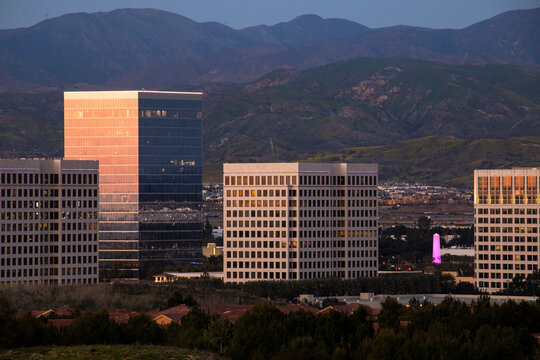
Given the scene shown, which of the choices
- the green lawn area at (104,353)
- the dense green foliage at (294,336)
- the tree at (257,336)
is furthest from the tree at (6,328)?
the tree at (257,336)

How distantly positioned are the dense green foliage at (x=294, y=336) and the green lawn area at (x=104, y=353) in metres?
12.3

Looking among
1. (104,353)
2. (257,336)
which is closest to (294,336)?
(257,336)

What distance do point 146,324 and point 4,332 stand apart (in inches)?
1086

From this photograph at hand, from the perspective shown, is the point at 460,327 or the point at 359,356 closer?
the point at 359,356

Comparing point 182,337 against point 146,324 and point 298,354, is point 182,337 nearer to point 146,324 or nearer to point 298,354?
point 146,324

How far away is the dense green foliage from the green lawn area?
40.4ft

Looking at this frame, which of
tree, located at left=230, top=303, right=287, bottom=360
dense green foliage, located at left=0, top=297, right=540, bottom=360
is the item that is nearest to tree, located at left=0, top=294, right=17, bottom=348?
dense green foliage, located at left=0, top=297, right=540, bottom=360

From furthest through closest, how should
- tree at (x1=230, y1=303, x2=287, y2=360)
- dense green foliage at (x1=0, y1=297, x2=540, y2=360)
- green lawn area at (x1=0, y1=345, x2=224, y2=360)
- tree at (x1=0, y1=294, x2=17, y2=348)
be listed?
1. tree at (x1=230, y1=303, x2=287, y2=360)
2. tree at (x1=0, y1=294, x2=17, y2=348)
3. dense green foliage at (x1=0, y1=297, x2=540, y2=360)
4. green lawn area at (x1=0, y1=345, x2=224, y2=360)

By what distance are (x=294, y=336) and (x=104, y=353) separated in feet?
117

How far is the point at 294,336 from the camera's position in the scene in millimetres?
171125

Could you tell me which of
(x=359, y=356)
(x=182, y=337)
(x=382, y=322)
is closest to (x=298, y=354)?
(x=359, y=356)

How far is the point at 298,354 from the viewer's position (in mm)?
148250

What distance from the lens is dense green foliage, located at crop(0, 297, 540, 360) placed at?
499 feet

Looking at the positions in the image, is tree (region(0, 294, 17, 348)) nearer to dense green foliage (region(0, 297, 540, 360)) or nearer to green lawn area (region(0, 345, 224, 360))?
dense green foliage (region(0, 297, 540, 360))
